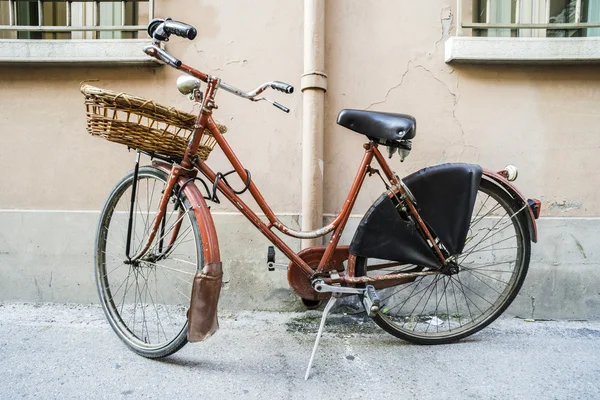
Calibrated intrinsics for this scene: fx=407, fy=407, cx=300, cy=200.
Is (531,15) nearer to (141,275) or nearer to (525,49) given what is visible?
(525,49)

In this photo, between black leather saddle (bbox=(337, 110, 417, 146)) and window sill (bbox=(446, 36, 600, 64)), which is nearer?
black leather saddle (bbox=(337, 110, 417, 146))

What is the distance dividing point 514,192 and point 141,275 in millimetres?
2343

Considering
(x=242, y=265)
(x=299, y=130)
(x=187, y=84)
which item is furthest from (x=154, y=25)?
(x=242, y=265)

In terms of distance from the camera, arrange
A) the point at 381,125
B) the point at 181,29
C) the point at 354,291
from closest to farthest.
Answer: the point at 181,29, the point at 381,125, the point at 354,291

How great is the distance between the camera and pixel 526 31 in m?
2.84

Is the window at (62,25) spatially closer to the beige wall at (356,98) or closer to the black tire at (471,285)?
the beige wall at (356,98)

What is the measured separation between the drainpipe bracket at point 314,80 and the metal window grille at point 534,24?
0.98 metres

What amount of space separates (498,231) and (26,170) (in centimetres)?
325

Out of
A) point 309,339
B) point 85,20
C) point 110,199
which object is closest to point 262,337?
point 309,339

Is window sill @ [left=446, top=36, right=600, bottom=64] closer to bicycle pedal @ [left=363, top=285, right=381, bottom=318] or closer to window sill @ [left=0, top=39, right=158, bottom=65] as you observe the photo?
bicycle pedal @ [left=363, top=285, right=381, bottom=318]

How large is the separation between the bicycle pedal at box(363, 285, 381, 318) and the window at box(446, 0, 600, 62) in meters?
1.60

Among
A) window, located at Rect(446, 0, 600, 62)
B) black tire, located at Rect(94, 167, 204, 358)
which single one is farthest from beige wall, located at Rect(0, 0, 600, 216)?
black tire, located at Rect(94, 167, 204, 358)

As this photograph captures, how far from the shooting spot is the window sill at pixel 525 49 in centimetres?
261

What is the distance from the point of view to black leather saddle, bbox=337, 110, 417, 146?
6.76ft
